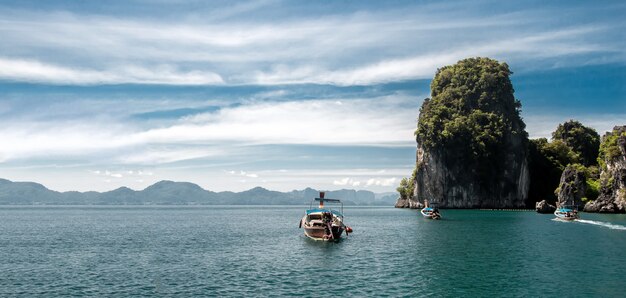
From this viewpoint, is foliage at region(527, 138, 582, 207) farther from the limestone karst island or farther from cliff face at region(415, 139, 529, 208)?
cliff face at region(415, 139, 529, 208)

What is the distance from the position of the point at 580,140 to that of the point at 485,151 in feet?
147

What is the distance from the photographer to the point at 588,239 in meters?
59.7

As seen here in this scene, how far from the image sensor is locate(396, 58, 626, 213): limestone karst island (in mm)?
155375

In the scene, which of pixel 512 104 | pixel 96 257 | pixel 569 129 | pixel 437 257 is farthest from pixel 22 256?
pixel 569 129

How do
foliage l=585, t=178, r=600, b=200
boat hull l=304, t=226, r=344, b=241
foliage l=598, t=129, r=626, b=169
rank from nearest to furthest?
boat hull l=304, t=226, r=344, b=241 < foliage l=598, t=129, r=626, b=169 < foliage l=585, t=178, r=600, b=200

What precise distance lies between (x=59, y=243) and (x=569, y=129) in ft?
552

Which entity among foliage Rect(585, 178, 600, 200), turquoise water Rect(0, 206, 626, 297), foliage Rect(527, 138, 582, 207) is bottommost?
turquoise water Rect(0, 206, 626, 297)

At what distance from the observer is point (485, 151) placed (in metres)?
153

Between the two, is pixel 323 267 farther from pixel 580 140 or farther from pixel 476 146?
pixel 580 140

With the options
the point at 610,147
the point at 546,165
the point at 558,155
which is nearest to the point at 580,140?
the point at 558,155

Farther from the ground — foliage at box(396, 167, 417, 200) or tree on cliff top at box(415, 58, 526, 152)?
tree on cliff top at box(415, 58, 526, 152)

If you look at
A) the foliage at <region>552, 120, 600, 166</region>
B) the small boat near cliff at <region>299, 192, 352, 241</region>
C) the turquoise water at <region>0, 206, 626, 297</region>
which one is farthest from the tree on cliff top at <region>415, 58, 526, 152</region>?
the small boat near cliff at <region>299, 192, 352, 241</region>

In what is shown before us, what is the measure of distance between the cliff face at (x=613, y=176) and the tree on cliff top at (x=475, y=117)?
121ft

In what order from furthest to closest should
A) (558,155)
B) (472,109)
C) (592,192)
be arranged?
(558,155), (472,109), (592,192)
